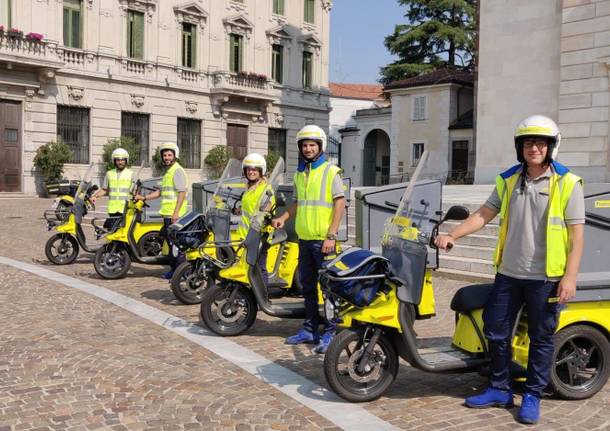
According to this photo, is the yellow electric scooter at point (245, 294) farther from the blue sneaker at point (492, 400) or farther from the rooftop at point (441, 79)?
the rooftop at point (441, 79)

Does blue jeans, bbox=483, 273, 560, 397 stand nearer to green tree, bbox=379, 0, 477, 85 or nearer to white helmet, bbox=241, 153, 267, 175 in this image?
white helmet, bbox=241, 153, 267, 175

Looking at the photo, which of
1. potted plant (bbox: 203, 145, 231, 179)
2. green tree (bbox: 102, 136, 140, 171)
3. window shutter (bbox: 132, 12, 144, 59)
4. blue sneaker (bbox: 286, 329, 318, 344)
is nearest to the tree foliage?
green tree (bbox: 102, 136, 140, 171)

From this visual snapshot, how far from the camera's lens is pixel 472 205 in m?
11.9

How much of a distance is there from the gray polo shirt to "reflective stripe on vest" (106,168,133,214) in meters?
7.20

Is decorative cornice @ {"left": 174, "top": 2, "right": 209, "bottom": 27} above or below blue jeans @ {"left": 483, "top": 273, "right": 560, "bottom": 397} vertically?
above

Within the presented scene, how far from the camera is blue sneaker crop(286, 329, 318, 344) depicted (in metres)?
6.05

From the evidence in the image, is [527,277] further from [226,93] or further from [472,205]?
[226,93]

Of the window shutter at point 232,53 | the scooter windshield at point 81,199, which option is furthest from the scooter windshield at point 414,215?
→ the window shutter at point 232,53

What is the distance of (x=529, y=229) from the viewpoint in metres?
4.15

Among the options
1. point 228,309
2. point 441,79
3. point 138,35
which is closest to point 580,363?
point 228,309

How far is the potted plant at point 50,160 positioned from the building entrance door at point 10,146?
744 mm

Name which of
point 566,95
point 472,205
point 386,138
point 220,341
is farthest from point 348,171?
point 220,341

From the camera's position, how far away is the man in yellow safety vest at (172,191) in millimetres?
8930

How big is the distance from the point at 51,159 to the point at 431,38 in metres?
23.4
